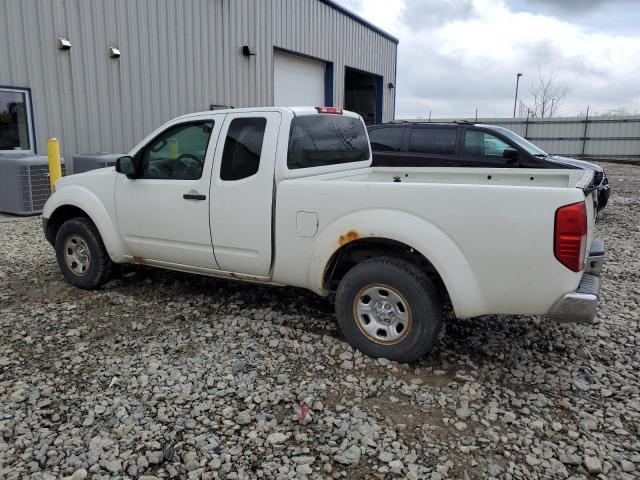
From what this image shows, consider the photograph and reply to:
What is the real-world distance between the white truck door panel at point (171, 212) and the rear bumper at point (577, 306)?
2.69 m

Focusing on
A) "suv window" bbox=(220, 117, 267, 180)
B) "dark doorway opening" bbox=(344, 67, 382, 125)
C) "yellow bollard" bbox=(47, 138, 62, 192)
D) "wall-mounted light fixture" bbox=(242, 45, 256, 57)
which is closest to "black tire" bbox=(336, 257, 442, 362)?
"suv window" bbox=(220, 117, 267, 180)

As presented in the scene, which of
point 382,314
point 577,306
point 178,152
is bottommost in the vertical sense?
point 382,314

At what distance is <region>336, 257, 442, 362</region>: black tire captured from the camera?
3508mm

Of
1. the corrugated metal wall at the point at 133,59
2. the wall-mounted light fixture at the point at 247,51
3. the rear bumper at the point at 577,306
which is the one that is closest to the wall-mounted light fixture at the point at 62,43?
the corrugated metal wall at the point at 133,59

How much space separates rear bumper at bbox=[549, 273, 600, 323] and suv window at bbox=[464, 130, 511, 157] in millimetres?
5860

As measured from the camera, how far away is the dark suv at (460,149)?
8.69m

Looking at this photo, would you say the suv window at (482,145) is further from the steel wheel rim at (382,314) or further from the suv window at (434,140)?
the steel wheel rim at (382,314)

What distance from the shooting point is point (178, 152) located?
183 inches

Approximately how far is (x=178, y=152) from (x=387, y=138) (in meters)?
5.35

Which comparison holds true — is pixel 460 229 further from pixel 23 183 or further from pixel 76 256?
pixel 23 183

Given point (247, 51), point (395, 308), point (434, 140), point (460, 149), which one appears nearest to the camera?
point (395, 308)

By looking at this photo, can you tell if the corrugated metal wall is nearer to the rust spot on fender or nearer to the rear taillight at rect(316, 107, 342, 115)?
the rear taillight at rect(316, 107, 342, 115)

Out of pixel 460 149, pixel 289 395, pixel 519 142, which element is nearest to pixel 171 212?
pixel 289 395

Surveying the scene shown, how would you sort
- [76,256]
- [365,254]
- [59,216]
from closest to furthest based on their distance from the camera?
[365,254], [76,256], [59,216]
